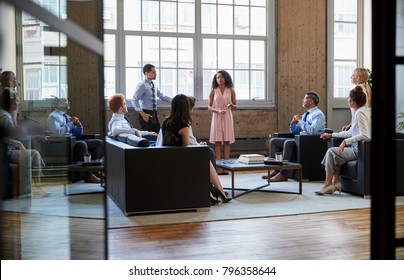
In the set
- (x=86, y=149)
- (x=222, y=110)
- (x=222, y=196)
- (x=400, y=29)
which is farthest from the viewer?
(x=222, y=110)

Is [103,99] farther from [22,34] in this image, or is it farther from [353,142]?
[353,142]

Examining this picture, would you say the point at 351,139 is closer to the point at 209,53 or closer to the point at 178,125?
the point at 178,125

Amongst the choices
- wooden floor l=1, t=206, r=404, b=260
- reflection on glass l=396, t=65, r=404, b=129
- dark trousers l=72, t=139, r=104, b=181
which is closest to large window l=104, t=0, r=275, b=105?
wooden floor l=1, t=206, r=404, b=260

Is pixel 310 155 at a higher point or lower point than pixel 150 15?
lower

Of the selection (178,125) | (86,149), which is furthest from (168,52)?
(86,149)

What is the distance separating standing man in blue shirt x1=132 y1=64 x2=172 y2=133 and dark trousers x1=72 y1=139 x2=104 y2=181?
5.29 metres

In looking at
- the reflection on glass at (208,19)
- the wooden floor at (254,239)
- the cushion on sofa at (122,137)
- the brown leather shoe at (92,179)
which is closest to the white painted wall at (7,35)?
the brown leather shoe at (92,179)

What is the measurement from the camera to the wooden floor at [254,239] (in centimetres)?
333

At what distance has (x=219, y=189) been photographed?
516 cm

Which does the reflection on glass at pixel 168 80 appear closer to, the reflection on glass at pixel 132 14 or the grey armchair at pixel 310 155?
the reflection on glass at pixel 132 14

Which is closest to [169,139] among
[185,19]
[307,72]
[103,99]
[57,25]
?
[103,99]

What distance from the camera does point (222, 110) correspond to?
7.95m

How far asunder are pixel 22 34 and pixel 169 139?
313cm

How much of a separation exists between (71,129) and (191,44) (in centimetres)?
661
